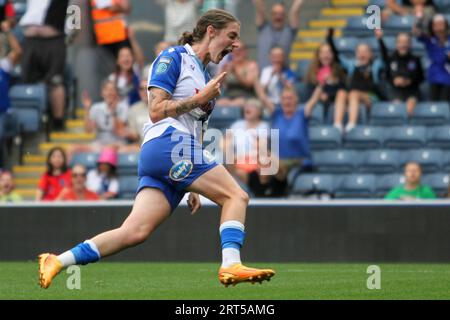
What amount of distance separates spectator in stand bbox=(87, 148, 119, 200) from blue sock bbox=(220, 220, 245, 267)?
7.32 meters

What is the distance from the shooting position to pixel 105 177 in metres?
16.5

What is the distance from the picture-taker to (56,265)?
8945 mm

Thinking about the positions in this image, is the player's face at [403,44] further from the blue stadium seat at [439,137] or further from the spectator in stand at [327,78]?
the blue stadium seat at [439,137]

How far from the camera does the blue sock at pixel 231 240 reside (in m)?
8.98

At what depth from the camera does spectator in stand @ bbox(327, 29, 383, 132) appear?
55.6 feet

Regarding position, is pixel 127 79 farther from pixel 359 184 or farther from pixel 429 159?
pixel 429 159

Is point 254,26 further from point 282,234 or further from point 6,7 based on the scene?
point 282,234

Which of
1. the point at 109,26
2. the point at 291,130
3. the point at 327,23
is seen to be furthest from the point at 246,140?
the point at 327,23

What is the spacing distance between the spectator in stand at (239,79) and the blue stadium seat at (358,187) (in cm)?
210

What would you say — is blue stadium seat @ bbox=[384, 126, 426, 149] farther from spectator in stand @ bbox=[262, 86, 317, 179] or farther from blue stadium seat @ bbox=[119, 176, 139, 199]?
Result: blue stadium seat @ bbox=[119, 176, 139, 199]

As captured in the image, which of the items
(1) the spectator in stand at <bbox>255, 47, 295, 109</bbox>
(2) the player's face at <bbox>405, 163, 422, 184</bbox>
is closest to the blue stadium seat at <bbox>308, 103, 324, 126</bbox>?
(1) the spectator in stand at <bbox>255, 47, 295, 109</bbox>

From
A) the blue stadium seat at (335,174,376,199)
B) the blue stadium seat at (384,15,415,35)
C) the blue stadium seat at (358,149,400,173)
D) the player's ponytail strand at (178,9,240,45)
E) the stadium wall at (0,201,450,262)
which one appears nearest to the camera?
the player's ponytail strand at (178,9,240,45)

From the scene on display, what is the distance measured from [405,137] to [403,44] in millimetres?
1240

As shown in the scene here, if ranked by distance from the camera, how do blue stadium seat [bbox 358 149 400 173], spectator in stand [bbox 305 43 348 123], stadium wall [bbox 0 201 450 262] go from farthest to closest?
spectator in stand [bbox 305 43 348 123], blue stadium seat [bbox 358 149 400 173], stadium wall [bbox 0 201 450 262]
